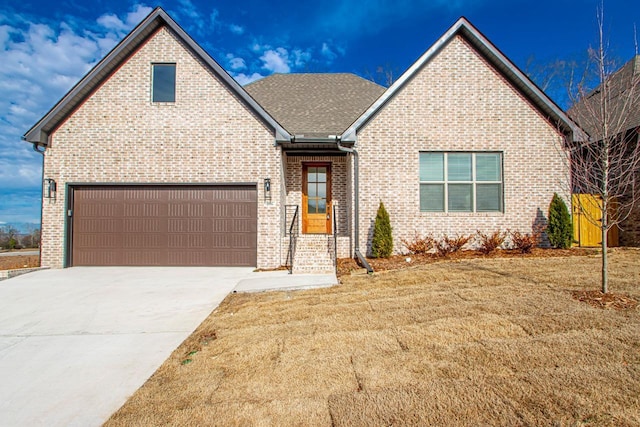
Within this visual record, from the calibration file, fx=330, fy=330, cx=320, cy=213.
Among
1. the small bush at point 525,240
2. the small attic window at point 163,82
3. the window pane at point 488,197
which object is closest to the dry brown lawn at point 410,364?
the small bush at point 525,240

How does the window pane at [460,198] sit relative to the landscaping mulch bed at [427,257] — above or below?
above

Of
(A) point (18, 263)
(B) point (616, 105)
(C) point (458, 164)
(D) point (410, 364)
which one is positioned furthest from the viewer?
(A) point (18, 263)

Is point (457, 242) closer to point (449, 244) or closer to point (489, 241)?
point (449, 244)

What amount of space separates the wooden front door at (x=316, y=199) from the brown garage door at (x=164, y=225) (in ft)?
6.84

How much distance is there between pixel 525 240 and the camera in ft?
29.3

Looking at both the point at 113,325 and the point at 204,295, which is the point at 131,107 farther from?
the point at 113,325

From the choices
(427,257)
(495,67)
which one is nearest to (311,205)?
(427,257)

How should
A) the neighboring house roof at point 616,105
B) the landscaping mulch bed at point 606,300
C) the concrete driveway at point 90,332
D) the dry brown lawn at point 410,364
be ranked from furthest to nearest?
the neighboring house roof at point 616,105
the landscaping mulch bed at point 606,300
the concrete driveway at point 90,332
the dry brown lawn at point 410,364

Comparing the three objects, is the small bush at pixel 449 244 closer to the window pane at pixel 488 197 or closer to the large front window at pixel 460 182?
the large front window at pixel 460 182

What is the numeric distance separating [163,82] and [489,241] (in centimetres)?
1042

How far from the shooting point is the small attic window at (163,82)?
970 centimetres

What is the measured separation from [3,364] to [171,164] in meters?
6.74

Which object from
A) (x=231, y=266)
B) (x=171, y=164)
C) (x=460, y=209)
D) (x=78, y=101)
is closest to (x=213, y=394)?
(x=231, y=266)

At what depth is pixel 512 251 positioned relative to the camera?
9.19 metres
